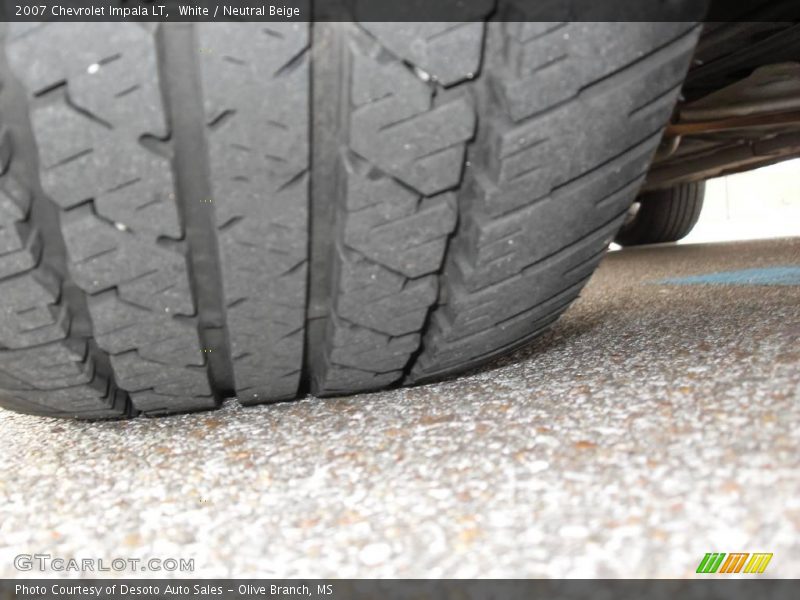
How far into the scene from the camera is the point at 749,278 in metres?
1.34

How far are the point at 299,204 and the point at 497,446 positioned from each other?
0.74 feet

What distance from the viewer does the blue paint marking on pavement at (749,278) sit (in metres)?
1.23

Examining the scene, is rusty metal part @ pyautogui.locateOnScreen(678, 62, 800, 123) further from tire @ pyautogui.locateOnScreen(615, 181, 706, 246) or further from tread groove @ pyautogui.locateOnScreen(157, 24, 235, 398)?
tire @ pyautogui.locateOnScreen(615, 181, 706, 246)

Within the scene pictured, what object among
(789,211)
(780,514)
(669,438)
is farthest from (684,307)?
(789,211)

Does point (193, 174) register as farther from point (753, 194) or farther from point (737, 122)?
point (753, 194)

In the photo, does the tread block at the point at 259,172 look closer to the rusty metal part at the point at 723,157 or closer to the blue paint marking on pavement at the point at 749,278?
the blue paint marking on pavement at the point at 749,278

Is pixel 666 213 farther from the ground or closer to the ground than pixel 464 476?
closer to the ground

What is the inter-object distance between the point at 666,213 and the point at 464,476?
8.67 ft

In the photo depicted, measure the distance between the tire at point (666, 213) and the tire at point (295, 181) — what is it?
8.03 feet

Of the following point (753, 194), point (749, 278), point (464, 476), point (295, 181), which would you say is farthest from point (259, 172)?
point (753, 194)

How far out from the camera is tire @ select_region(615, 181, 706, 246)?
281 cm

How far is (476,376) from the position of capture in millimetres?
742

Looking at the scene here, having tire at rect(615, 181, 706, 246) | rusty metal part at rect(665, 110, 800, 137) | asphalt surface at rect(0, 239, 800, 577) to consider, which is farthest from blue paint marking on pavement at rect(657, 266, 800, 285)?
tire at rect(615, 181, 706, 246)

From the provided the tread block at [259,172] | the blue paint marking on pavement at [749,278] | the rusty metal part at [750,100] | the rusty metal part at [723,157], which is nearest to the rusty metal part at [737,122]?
the rusty metal part at [750,100]
